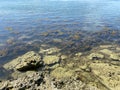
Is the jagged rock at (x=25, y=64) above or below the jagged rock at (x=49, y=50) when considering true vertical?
above

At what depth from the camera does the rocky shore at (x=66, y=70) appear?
35.5 feet

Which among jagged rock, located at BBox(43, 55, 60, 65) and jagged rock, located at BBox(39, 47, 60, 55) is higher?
jagged rock, located at BBox(43, 55, 60, 65)

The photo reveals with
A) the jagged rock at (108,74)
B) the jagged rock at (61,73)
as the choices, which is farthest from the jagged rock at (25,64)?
the jagged rock at (108,74)

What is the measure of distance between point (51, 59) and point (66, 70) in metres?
3.22

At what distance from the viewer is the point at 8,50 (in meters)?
20.2

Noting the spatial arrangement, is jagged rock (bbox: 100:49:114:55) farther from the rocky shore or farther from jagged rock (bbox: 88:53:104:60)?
jagged rock (bbox: 88:53:104:60)

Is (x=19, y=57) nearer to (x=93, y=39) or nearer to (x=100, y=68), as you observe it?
(x=100, y=68)

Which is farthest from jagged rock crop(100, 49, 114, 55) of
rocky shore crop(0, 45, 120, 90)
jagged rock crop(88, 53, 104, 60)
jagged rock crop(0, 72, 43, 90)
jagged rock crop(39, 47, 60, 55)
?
jagged rock crop(0, 72, 43, 90)

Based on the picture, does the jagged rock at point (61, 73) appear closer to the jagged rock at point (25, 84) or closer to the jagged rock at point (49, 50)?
the jagged rock at point (25, 84)

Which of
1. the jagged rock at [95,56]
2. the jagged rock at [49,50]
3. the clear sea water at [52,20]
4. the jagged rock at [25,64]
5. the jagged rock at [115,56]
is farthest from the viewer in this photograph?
the clear sea water at [52,20]

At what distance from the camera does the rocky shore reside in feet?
35.5

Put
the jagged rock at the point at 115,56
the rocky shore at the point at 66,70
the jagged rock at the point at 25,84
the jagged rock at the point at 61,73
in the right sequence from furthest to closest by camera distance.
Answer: the jagged rock at the point at 115,56
the jagged rock at the point at 61,73
the rocky shore at the point at 66,70
the jagged rock at the point at 25,84

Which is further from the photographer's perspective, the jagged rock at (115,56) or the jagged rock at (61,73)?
the jagged rock at (115,56)

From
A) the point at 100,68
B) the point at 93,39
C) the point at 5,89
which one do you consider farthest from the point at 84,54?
the point at 5,89
